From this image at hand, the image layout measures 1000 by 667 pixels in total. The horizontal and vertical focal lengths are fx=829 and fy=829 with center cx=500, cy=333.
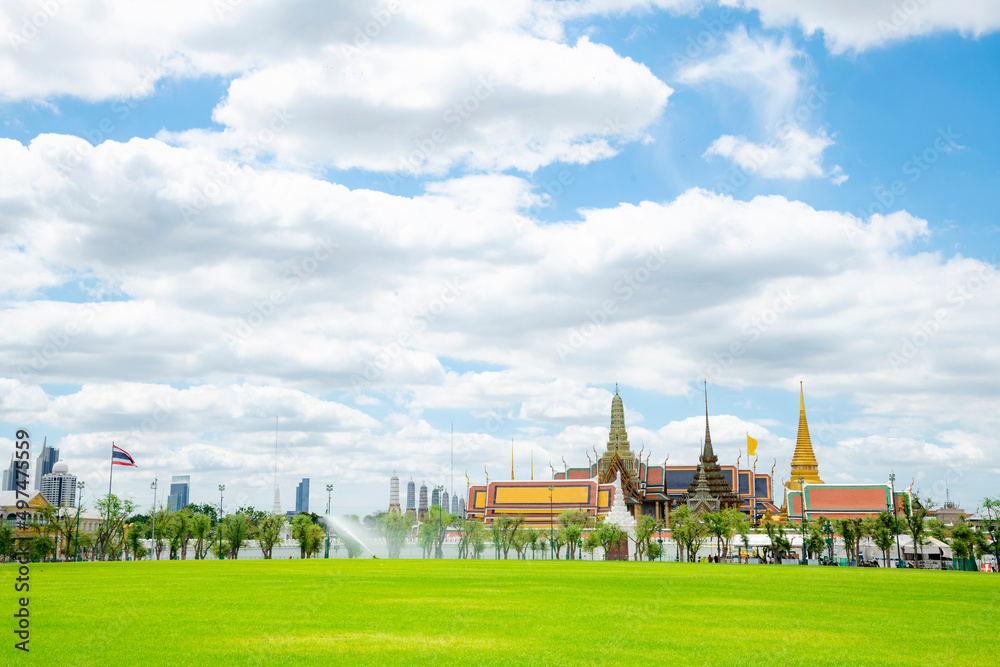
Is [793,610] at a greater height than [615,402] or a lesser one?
lesser

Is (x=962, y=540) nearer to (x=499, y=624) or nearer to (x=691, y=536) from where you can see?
(x=691, y=536)

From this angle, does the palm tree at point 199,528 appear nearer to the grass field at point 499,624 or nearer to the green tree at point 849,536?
the grass field at point 499,624

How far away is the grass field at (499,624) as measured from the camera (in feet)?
51.9

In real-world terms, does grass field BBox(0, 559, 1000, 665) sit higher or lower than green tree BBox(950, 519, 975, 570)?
higher

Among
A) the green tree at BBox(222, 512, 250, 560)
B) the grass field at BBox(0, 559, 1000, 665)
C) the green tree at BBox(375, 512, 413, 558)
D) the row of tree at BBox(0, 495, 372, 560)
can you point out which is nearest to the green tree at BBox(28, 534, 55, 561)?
the row of tree at BBox(0, 495, 372, 560)

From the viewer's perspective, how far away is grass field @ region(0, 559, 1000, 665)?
15.8 m

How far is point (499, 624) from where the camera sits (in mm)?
20375

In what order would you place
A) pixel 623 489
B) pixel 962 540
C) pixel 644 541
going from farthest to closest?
pixel 623 489 < pixel 644 541 < pixel 962 540

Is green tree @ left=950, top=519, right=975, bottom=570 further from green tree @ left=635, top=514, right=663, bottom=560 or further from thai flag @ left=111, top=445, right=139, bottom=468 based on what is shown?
thai flag @ left=111, top=445, right=139, bottom=468

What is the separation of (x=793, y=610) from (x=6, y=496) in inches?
4714

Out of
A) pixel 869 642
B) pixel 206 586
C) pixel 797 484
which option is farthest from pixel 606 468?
pixel 869 642

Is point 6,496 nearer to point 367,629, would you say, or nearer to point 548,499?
point 548,499

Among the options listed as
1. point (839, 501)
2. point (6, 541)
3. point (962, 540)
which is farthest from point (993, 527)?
point (6, 541)

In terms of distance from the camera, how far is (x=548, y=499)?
11550cm
